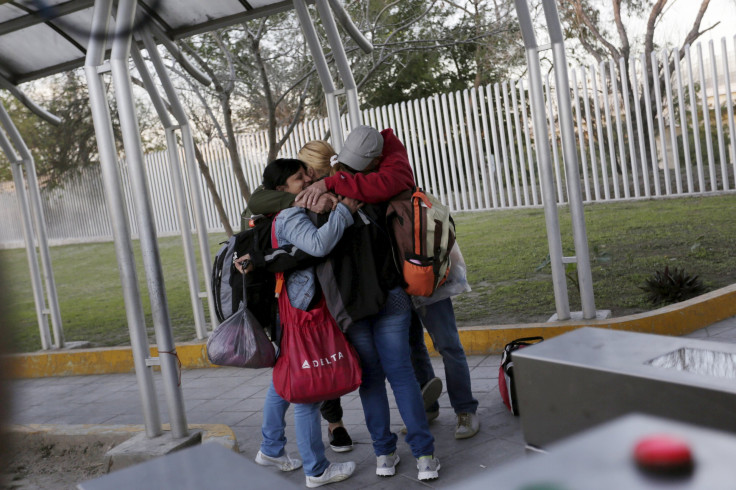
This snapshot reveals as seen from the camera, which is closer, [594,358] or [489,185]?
[594,358]

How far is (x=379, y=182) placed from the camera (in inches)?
136

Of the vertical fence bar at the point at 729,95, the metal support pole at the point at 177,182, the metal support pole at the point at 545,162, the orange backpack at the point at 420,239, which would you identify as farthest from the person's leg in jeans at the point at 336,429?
the vertical fence bar at the point at 729,95

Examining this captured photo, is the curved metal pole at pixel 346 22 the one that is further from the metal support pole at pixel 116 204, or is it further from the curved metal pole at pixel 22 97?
the curved metal pole at pixel 22 97

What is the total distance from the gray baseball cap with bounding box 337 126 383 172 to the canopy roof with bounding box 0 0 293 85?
8.29ft

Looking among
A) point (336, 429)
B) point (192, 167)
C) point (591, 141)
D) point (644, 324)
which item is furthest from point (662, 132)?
point (336, 429)

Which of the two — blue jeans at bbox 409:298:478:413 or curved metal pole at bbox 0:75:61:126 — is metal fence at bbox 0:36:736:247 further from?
blue jeans at bbox 409:298:478:413

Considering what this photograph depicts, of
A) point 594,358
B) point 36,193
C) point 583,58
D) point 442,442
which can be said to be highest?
point 583,58

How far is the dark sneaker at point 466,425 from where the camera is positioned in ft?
12.6

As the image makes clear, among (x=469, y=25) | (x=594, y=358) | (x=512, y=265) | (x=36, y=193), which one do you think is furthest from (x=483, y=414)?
(x=469, y=25)

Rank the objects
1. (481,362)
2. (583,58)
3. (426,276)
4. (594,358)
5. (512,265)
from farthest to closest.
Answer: (583,58)
(512,265)
(481,362)
(426,276)
(594,358)

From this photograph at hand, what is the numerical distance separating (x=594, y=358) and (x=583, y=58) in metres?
15.8

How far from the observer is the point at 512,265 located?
9.93 metres

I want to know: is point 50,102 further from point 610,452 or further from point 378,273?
point 610,452

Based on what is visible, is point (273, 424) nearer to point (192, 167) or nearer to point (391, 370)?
point (391, 370)
